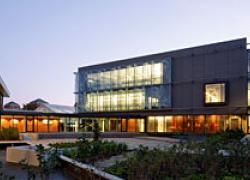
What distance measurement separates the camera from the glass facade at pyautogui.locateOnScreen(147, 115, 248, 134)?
41.1 metres

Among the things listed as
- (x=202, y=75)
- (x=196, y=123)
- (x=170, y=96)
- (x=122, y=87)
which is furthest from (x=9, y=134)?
(x=122, y=87)

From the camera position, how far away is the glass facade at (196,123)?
135 feet

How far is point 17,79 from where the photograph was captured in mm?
81625

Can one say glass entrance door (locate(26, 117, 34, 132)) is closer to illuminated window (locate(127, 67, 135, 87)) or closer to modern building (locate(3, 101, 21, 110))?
illuminated window (locate(127, 67, 135, 87))

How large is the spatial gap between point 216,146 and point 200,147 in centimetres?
43

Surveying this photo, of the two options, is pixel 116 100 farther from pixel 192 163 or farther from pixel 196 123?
pixel 192 163

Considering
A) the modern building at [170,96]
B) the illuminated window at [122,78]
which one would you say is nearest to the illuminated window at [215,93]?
the modern building at [170,96]

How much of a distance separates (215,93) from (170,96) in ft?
19.9

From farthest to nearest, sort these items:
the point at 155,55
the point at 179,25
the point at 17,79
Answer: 1. the point at 17,79
2. the point at 155,55
3. the point at 179,25

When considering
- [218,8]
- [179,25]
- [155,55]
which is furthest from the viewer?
[155,55]

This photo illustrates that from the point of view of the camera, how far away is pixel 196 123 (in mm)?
43938

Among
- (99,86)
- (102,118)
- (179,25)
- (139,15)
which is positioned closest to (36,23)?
(139,15)

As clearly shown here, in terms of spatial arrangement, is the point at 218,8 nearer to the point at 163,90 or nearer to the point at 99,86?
the point at 163,90

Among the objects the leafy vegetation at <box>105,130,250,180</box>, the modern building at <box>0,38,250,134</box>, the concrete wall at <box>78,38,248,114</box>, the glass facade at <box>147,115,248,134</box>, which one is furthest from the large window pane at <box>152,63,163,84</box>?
the leafy vegetation at <box>105,130,250,180</box>
